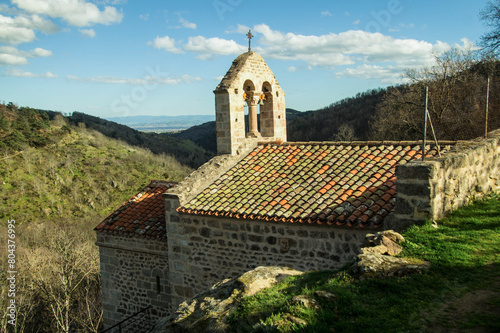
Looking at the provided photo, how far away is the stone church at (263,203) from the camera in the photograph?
645cm

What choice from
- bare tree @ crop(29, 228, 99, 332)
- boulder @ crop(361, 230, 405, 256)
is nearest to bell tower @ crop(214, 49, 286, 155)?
boulder @ crop(361, 230, 405, 256)

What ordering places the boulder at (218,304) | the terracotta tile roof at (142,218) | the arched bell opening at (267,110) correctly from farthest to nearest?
1. the arched bell opening at (267,110)
2. the terracotta tile roof at (142,218)
3. the boulder at (218,304)

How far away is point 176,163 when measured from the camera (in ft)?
156

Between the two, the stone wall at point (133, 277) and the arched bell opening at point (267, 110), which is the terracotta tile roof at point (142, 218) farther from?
the arched bell opening at point (267, 110)

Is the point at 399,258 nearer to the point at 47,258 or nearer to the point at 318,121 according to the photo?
the point at 47,258

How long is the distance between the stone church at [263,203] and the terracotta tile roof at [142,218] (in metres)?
0.03

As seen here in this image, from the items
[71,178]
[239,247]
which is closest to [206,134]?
[71,178]

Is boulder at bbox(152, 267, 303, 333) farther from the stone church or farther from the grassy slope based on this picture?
the grassy slope

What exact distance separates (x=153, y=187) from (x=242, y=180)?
12.0 feet

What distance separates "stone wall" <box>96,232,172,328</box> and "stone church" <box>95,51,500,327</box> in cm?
3

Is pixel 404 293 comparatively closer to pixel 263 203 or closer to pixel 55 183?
pixel 263 203

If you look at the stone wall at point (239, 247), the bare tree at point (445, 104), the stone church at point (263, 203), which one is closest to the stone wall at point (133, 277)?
the stone church at point (263, 203)

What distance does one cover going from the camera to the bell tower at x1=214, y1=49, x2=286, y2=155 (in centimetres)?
995

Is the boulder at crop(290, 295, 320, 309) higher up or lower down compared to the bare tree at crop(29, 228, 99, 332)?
higher up
